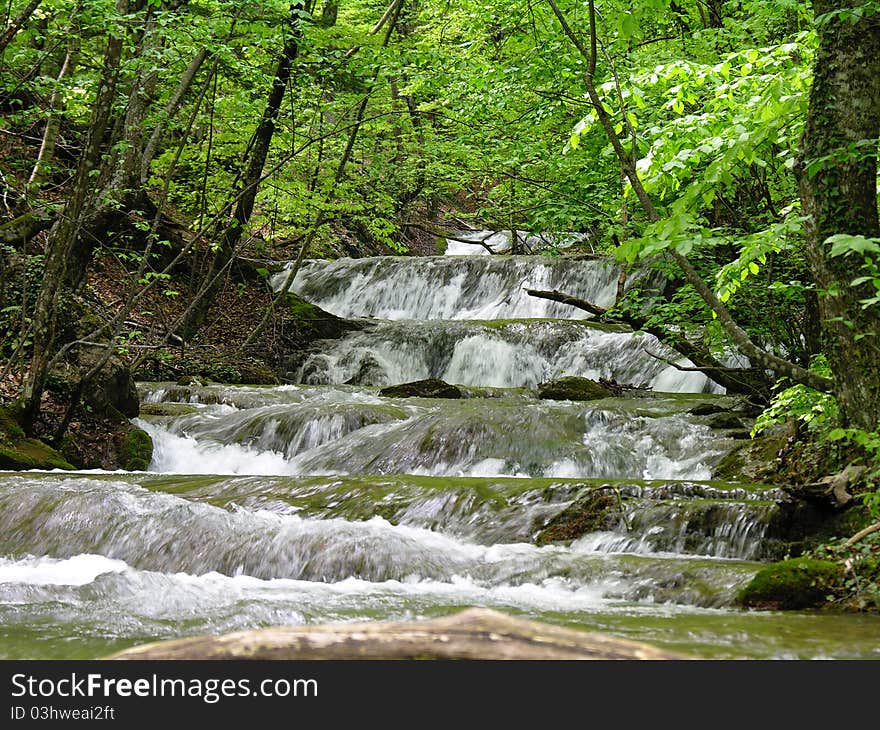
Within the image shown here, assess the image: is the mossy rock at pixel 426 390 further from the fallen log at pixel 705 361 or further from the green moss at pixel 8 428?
the green moss at pixel 8 428

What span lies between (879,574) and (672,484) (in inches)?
86.2

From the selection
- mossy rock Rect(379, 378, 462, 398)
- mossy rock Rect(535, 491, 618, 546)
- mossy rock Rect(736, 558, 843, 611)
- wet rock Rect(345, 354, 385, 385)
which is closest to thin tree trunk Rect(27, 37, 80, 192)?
mossy rock Rect(379, 378, 462, 398)

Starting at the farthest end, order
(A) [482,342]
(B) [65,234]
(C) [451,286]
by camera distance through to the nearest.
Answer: (C) [451,286]
(A) [482,342]
(B) [65,234]

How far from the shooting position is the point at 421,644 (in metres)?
2.29

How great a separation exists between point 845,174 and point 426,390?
8131 millimetres

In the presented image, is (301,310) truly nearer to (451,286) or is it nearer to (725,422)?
(451,286)

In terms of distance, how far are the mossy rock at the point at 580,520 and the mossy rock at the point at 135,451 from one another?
5520 millimetres

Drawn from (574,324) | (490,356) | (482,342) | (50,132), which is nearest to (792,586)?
(50,132)

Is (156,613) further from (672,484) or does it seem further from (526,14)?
(526,14)

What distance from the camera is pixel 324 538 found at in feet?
19.3

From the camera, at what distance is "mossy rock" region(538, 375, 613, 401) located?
11.8m

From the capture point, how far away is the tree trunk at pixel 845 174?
4469 mm

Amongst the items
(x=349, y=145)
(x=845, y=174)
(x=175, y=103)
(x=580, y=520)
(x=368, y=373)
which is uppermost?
(x=349, y=145)
